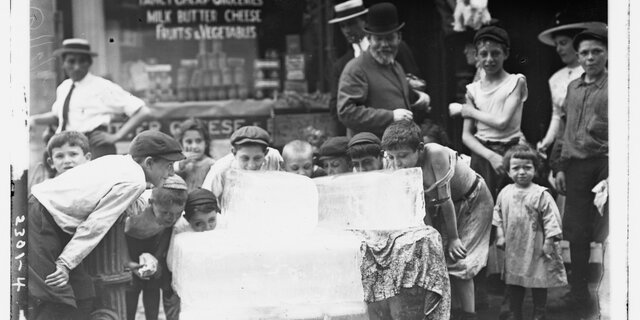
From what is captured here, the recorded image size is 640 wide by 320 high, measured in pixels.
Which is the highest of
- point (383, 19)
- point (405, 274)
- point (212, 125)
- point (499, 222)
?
point (383, 19)

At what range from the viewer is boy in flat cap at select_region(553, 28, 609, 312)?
548cm

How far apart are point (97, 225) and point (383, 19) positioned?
1.87 m

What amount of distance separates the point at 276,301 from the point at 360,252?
1.70ft

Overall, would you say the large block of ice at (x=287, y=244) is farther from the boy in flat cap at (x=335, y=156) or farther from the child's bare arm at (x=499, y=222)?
the child's bare arm at (x=499, y=222)

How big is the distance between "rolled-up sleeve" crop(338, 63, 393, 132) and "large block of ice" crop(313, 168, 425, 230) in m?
0.29

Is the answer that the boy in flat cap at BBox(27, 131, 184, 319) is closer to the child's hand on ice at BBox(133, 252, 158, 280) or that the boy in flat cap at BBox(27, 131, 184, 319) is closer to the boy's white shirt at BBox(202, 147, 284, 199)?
the child's hand on ice at BBox(133, 252, 158, 280)

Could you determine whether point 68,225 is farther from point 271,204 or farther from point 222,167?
point 271,204

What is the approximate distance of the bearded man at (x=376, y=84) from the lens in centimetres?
543

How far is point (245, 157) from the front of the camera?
5.37 meters

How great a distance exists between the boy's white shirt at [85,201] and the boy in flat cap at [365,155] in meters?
1.15

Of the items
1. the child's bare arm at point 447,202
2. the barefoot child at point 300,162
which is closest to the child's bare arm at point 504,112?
the child's bare arm at point 447,202

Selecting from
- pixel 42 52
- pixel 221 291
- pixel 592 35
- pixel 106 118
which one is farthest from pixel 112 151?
pixel 592 35

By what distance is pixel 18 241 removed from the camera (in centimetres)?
520

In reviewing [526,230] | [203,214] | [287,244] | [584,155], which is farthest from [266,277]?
[584,155]
